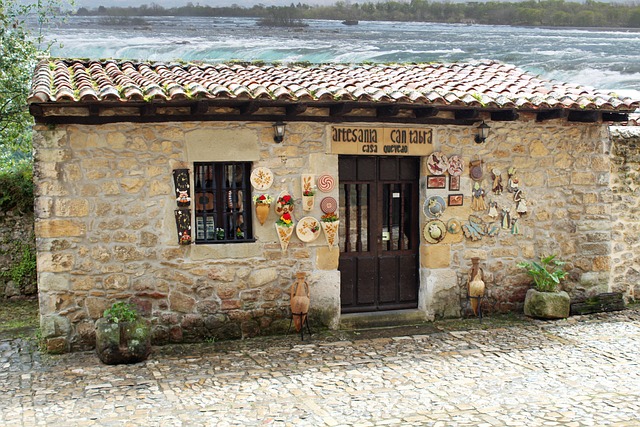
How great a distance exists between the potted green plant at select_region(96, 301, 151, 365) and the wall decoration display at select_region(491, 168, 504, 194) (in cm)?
438

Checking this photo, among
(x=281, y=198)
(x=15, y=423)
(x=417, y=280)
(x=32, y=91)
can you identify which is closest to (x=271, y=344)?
(x=281, y=198)

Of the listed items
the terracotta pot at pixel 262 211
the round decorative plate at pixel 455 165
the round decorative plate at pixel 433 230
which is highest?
the round decorative plate at pixel 455 165

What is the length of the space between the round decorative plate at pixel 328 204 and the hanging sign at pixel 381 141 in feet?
1.77

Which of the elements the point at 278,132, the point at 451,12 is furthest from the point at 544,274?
the point at 451,12

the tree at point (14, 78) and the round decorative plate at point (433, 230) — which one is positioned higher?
the tree at point (14, 78)

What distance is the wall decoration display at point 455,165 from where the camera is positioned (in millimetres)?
8023

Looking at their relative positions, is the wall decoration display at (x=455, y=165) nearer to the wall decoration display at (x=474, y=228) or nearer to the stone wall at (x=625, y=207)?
the wall decoration display at (x=474, y=228)

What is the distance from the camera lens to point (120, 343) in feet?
21.4

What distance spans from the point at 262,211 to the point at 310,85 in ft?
4.93

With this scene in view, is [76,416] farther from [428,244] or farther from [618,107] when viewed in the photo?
[618,107]

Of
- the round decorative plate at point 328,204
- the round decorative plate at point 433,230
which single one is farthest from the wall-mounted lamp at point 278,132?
the round decorative plate at point 433,230

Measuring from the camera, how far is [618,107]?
7.96 meters

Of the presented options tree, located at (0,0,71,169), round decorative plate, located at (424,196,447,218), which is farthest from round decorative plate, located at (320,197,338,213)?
tree, located at (0,0,71,169)

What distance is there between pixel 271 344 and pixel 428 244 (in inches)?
88.8
